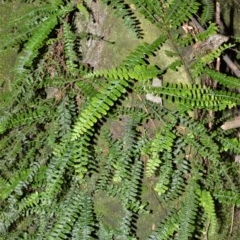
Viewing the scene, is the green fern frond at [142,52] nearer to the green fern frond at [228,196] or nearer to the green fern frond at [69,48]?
the green fern frond at [69,48]

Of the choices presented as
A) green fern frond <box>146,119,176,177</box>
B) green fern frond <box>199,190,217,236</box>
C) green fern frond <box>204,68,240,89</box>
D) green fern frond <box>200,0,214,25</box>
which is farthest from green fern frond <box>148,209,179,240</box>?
green fern frond <box>200,0,214,25</box>

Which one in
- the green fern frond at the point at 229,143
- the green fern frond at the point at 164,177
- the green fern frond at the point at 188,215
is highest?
the green fern frond at the point at 229,143

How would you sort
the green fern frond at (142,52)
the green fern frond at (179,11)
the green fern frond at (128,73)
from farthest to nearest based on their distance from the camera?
the green fern frond at (179,11), the green fern frond at (142,52), the green fern frond at (128,73)

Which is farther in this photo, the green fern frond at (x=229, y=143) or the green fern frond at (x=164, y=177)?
the green fern frond at (x=229, y=143)

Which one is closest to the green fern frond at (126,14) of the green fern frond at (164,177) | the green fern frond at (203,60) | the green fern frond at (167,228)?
the green fern frond at (203,60)

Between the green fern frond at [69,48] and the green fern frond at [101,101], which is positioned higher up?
the green fern frond at [69,48]

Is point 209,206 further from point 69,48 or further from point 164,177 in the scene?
point 69,48

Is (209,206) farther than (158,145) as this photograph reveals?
Yes

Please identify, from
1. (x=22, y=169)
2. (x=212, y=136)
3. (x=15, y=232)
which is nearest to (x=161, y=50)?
(x=212, y=136)

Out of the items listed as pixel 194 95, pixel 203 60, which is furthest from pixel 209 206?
pixel 203 60

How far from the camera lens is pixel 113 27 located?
253cm

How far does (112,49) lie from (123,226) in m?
1.20

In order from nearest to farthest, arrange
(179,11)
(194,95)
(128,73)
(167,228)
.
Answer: (128,73)
(194,95)
(179,11)
(167,228)

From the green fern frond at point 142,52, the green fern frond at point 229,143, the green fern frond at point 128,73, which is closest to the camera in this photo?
the green fern frond at point 128,73
